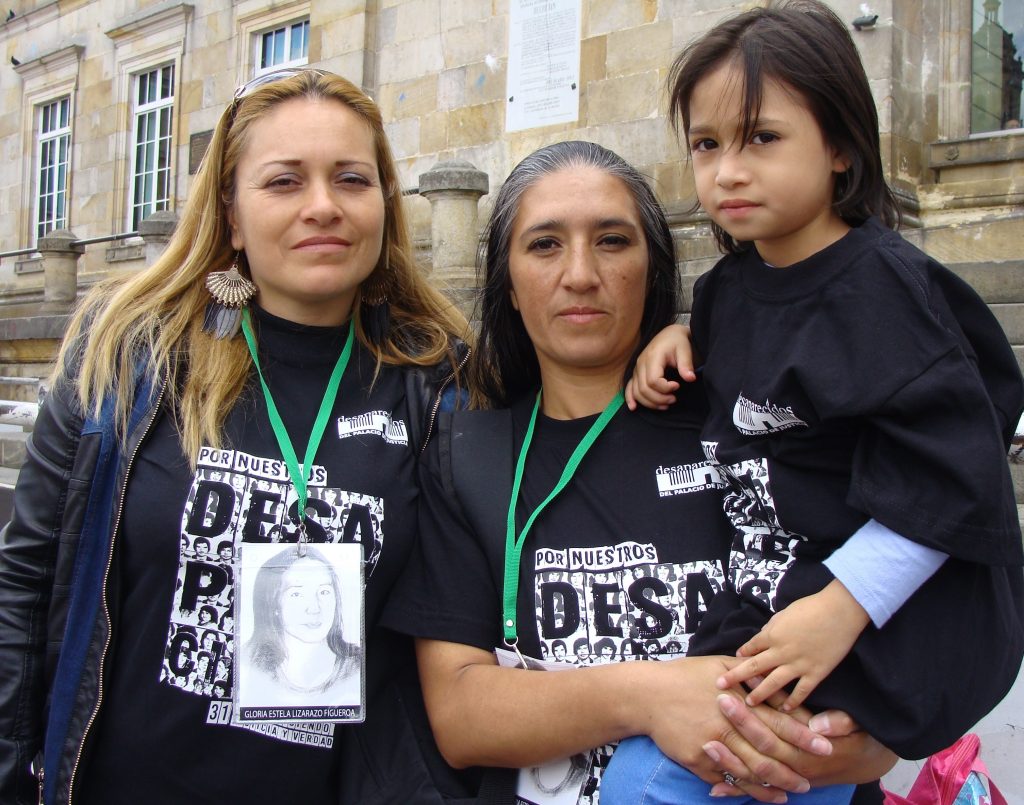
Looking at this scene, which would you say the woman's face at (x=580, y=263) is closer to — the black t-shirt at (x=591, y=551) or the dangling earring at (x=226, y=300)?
the black t-shirt at (x=591, y=551)

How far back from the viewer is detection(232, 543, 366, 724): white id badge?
5.57 feet

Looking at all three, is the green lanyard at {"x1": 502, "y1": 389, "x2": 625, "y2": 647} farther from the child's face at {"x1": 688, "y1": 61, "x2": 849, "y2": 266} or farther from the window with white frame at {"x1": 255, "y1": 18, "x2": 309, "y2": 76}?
the window with white frame at {"x1": 255, "y1": 18, "x2": 309, "y2": 76}

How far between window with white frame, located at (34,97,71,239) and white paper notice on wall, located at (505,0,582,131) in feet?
38.6

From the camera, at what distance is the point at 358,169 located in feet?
6.57

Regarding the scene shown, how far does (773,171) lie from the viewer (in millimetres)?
1655

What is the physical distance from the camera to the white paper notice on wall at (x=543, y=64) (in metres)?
8.93

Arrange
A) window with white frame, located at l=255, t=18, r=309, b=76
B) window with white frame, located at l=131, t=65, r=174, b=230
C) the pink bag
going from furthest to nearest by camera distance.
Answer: window with white frame, located at l=131, t=65, r=174, b=230 < window with white frame, located at l=255, t=18, r=309, b=76 < the pink bag

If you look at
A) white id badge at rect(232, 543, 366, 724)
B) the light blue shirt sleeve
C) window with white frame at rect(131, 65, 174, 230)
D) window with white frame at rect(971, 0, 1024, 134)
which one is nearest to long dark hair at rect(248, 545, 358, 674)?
white id badge at rect(232, 543, 366, 724)

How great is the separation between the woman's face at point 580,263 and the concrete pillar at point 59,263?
488 inches

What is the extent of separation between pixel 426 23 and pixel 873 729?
1018cm

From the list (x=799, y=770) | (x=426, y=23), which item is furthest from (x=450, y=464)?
(x=426, y=23)

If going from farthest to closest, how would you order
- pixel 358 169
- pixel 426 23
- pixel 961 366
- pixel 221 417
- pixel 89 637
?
pixel 426 23, pixel 358 169, pixel 221 417, pixel 89 637, pixel 961 366

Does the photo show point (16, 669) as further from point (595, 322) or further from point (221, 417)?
point (595, 322)

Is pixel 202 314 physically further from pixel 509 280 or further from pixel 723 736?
pixel 723 736
